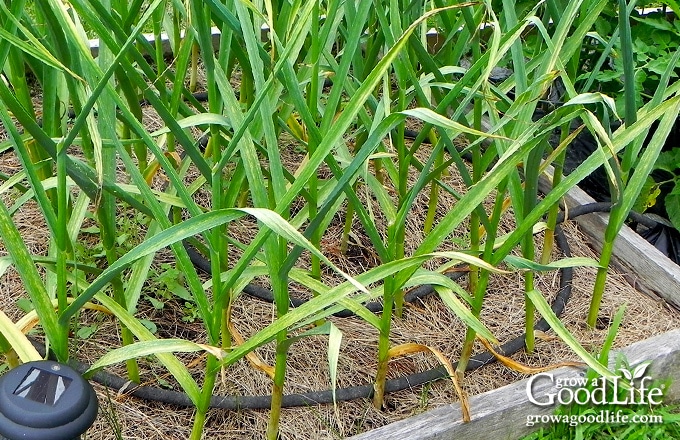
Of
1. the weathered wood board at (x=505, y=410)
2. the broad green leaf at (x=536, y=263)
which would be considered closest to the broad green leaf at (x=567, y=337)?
the broad green leaf at (x=536, y=263)

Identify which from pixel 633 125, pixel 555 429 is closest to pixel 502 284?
pixel 555 429

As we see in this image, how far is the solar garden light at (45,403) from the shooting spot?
99cm

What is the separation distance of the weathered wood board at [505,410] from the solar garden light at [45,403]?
1.90 ft

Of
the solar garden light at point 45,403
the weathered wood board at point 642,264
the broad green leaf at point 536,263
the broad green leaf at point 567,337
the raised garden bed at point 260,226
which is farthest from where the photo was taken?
the weathered wood board at point 642,264

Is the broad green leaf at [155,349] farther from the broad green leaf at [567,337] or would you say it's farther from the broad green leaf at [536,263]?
the broad green leaf at [567,337]

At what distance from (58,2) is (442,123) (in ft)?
1.82

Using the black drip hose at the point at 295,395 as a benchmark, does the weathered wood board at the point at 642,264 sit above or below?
above

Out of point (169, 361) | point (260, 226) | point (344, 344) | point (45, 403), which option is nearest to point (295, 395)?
point (344, 344)

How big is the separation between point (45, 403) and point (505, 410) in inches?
36.3

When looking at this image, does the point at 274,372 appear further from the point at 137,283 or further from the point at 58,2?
the point at 58,2

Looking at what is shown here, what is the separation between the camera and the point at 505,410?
1548 mm

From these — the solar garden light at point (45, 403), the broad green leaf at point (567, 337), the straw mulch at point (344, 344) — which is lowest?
the straw mulch at point (344, 344)

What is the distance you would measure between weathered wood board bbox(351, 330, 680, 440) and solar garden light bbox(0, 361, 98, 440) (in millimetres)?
580

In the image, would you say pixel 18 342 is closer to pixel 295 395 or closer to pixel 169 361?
pixel 169 361
